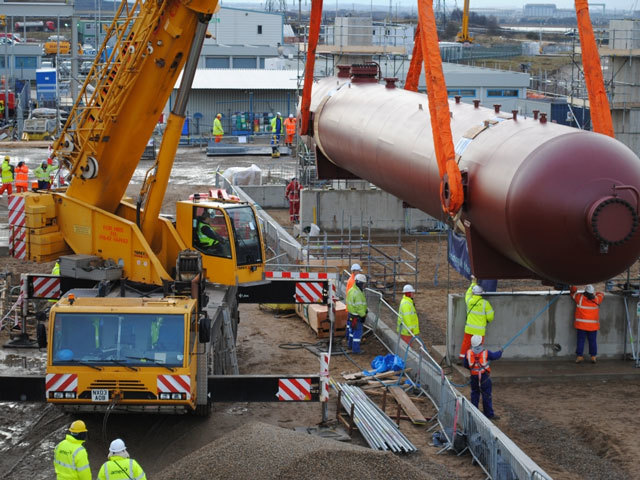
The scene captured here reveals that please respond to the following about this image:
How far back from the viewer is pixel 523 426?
42.1 ft

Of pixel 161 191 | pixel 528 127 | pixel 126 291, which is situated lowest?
pixel 126 291

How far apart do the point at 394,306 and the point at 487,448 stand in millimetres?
8719

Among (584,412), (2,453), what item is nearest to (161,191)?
(2,453)

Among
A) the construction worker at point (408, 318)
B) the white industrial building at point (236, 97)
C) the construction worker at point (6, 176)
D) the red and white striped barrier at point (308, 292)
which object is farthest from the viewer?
the white industrial building at point (236, 97)

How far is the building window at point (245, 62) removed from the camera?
214 ft

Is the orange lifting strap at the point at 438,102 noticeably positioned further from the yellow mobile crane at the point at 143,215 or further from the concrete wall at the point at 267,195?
the concrete wall at the point at 267,195

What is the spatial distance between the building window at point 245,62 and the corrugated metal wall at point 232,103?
13.2m

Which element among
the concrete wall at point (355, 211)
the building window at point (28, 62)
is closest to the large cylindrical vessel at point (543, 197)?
the concrete wall at point (355, 211)

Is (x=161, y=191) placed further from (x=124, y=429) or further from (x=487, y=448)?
(x=487, y=448)

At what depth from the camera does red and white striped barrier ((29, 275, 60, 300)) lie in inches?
573

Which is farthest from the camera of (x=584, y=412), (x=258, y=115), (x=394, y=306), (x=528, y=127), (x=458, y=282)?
(x=258, y=115)

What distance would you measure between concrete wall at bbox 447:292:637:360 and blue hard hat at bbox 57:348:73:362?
6.24 metres

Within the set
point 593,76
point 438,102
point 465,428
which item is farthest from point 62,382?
point 593,76

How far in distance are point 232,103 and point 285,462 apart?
4391 cm
